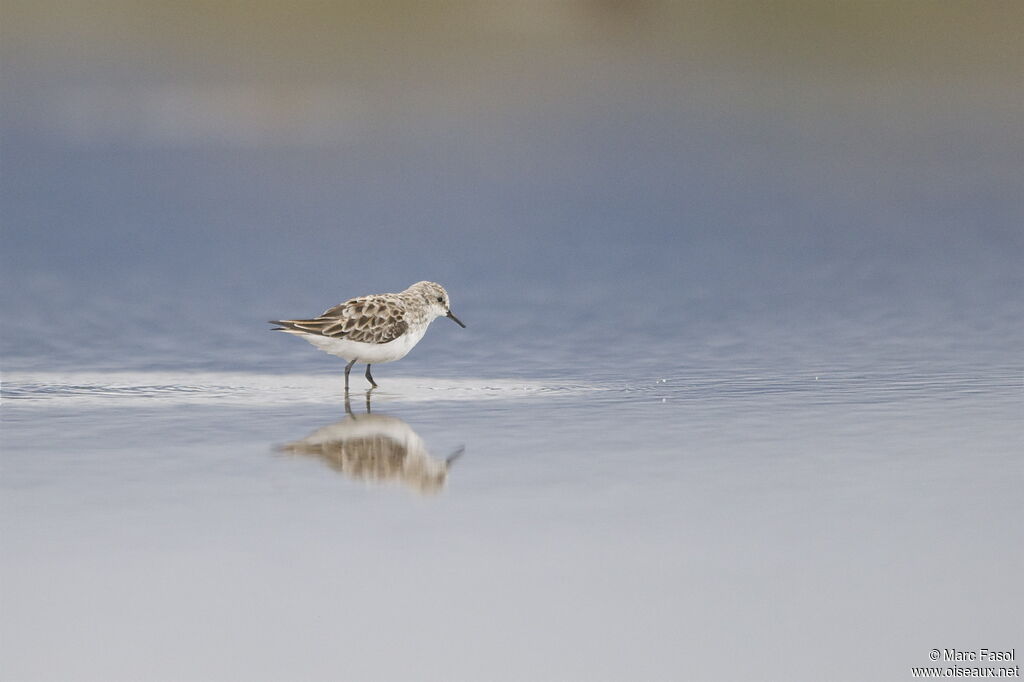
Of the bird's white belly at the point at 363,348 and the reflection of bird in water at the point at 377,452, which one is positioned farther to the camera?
the bird's white belly at the point at 363,348

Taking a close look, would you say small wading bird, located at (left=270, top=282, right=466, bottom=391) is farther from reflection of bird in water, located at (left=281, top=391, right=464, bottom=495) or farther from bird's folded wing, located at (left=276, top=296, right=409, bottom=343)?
reflection of bird in water, located at (left=281, top=391, right=464, bottom=495)

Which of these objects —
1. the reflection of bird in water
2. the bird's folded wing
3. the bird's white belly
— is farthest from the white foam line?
the reflection of bird in water

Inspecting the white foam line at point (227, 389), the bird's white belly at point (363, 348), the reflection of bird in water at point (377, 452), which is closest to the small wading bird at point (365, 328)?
the bird's white belly at point (363, 348)

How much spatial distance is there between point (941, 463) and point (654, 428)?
78.2 inches

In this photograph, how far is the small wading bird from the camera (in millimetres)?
11656

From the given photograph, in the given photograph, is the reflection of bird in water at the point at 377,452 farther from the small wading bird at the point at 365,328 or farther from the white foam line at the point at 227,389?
the small wading bird at the point at 365,328

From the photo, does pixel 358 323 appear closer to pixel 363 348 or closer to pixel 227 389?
pixel 363 348

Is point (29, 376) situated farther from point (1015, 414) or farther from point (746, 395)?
point (1015, 414)

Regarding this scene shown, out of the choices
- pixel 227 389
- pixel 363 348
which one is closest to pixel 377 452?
pixel 363 348

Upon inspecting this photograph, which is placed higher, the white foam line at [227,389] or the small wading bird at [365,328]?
the small wading bird at [365,328]

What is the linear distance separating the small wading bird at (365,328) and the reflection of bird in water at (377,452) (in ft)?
5.57

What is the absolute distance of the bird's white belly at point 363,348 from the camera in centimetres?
1166

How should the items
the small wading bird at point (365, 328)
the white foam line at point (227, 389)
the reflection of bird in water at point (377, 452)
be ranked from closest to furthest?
the reflection of bird in water at point (377, 452), the white foam line at point (227, 389), the small wading bird at point (365, 328)

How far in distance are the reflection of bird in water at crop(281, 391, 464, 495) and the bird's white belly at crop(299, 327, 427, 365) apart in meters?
1.68
